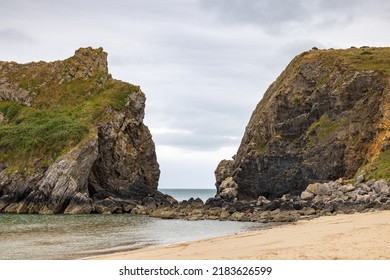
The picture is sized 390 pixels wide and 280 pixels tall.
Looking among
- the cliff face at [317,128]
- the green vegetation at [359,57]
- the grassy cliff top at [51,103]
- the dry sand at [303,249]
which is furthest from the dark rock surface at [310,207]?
the green vegetation at [359,57]

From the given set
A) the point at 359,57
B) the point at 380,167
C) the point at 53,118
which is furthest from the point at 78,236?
the point at 359,57

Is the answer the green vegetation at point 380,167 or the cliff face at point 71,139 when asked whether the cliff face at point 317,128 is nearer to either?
the green vegetation at point 380,167

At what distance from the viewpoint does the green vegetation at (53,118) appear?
7731 cm

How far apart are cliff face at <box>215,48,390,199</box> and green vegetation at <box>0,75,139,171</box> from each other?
2502 centimetres

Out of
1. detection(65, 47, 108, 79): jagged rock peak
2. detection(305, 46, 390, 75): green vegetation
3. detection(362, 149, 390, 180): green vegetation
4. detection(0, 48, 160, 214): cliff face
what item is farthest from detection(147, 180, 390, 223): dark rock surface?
detection(65, 47, 108, 79): jagged rock peak

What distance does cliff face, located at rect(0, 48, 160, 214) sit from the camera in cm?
7188

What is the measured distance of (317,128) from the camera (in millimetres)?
82875

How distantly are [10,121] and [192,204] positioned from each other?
3791 cm

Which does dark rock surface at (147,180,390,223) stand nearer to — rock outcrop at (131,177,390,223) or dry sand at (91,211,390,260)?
rock outcrop at (131,177,390,223)

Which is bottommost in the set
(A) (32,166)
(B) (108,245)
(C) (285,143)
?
(B) (108,245)

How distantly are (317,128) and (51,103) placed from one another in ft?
158
